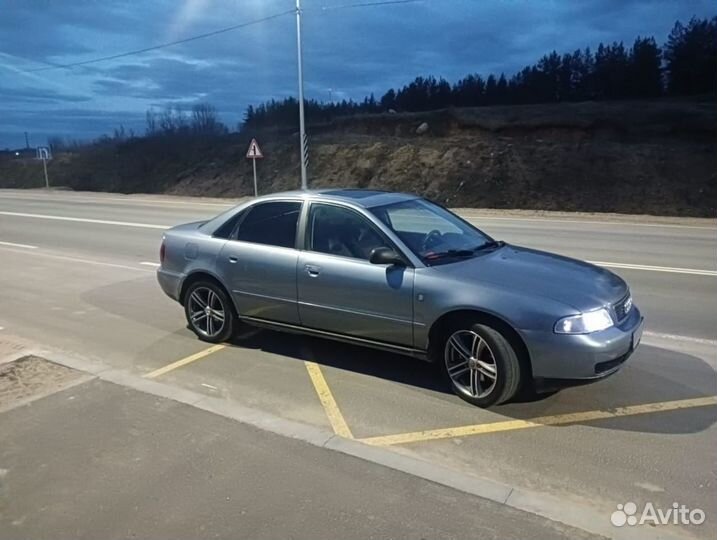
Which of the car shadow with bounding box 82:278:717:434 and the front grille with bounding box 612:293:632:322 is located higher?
the front grille with bounding box 612:293:632:322

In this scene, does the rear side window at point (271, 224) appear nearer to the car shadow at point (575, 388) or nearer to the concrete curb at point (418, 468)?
the car shadow at point (575, 388)

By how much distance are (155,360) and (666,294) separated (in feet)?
20.9

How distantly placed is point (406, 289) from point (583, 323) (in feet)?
4.24

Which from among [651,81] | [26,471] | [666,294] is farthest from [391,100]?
[26,471]

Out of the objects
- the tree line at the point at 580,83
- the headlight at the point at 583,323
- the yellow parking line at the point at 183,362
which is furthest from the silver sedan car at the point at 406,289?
the tree line at the point at 580,83

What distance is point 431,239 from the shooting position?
5152 millimetres

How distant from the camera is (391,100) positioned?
74.6 metres

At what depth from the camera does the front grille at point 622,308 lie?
4.34m

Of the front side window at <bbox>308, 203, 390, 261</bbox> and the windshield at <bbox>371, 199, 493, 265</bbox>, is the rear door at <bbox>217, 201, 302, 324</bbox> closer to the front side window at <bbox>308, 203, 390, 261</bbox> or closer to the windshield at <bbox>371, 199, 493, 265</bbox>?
the front side window at <bbox>308, 203, 390, 261</bbox>

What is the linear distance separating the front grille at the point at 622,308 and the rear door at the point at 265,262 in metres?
2.60

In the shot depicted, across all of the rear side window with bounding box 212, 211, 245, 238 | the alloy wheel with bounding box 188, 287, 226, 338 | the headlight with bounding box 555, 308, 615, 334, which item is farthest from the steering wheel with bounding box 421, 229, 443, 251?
the alloy wheel with bounding box 188, 287, 226, 338

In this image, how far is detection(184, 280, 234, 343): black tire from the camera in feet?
19.3

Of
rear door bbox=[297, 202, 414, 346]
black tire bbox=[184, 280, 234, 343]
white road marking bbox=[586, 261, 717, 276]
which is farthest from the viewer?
white road marking bbox=[586, 261, 717, 276]

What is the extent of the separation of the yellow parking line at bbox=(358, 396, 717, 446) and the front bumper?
0.27 metres
